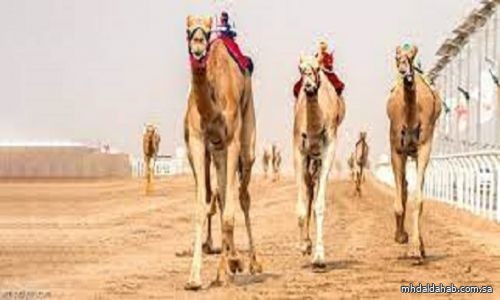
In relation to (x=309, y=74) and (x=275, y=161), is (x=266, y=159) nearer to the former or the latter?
(x=275, y=161)

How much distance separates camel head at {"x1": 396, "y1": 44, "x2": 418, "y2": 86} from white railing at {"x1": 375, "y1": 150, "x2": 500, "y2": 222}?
6.51 m

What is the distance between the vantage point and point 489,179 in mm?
20031

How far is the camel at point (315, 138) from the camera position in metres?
11.3

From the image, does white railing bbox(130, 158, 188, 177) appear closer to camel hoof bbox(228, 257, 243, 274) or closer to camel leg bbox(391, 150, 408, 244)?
camel leg bbox(391, 150, 408, 244)

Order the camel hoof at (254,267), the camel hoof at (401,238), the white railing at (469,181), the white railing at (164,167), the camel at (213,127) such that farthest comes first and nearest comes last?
the white railing at (164,167) < the white railing at (469,181) < the camel hoof at (401,238) < the camel hoof at (254,267) < the camel at (213,127)

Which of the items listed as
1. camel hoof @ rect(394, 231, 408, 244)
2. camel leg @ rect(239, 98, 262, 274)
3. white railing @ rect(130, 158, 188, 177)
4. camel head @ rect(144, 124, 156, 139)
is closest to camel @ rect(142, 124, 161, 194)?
camel head @ rect(144, 124, 156, 139)

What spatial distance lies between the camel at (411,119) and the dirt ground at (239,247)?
3.23 feet

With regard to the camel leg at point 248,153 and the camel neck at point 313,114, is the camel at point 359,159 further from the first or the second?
the camel leg at point 248,153

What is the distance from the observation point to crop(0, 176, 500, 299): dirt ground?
943cm

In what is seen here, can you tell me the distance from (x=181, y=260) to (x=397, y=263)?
2573 millimetres

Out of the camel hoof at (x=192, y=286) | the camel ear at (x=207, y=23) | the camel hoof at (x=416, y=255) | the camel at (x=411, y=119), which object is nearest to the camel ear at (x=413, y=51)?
the camel at (x=411, y=119)

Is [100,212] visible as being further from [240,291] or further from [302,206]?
[240,291]

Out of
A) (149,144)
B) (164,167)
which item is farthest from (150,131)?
(164,167)

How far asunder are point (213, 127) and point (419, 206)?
381 centimetres
